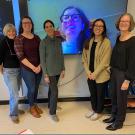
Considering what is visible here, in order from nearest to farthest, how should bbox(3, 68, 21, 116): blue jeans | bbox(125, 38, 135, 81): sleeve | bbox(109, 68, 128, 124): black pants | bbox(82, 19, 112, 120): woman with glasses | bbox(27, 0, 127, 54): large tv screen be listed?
bbox(125, 38, 135, 81): sleeve → bbox(109, 68, 128, 124): black pants → bbox(82, 19, 112, 120): woman with glasses → bbox(3, 68, 21, 116): blue jeans → bbox(27, 0, 127, 54): large tv screen

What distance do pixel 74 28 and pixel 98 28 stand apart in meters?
0.56

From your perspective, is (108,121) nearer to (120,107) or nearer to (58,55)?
(120,107)

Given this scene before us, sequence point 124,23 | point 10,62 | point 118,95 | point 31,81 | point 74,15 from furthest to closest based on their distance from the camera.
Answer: point 74,15 → point 31,81 → point 10,62 → point 118,95 → point 124,23

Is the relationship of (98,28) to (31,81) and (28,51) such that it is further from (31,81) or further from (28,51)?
(31,81)

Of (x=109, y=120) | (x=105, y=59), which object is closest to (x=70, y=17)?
(x=105, y=59)

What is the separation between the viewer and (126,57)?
8.50 ft

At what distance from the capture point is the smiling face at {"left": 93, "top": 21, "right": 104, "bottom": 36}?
109 inches

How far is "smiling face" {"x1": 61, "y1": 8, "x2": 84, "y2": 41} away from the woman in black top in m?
0.72


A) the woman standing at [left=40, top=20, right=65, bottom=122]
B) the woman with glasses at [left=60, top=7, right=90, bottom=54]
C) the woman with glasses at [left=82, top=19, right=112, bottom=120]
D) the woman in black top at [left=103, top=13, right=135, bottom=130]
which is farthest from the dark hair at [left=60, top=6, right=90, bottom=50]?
the woman in black top at [left=103, top=13, right=135, bottom=130]

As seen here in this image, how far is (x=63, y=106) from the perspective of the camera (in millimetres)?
3596

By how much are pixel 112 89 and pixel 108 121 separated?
1.54 feet

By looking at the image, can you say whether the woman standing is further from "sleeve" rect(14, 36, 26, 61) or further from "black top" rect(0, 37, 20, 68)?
"black top" rect(0, 37, 20, 68)

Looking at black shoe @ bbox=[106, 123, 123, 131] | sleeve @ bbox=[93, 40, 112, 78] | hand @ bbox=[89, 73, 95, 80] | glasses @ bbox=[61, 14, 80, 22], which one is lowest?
black shoe @ bbox=[106, 123, 123, 131]

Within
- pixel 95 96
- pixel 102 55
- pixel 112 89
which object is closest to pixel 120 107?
pixel 112 89
